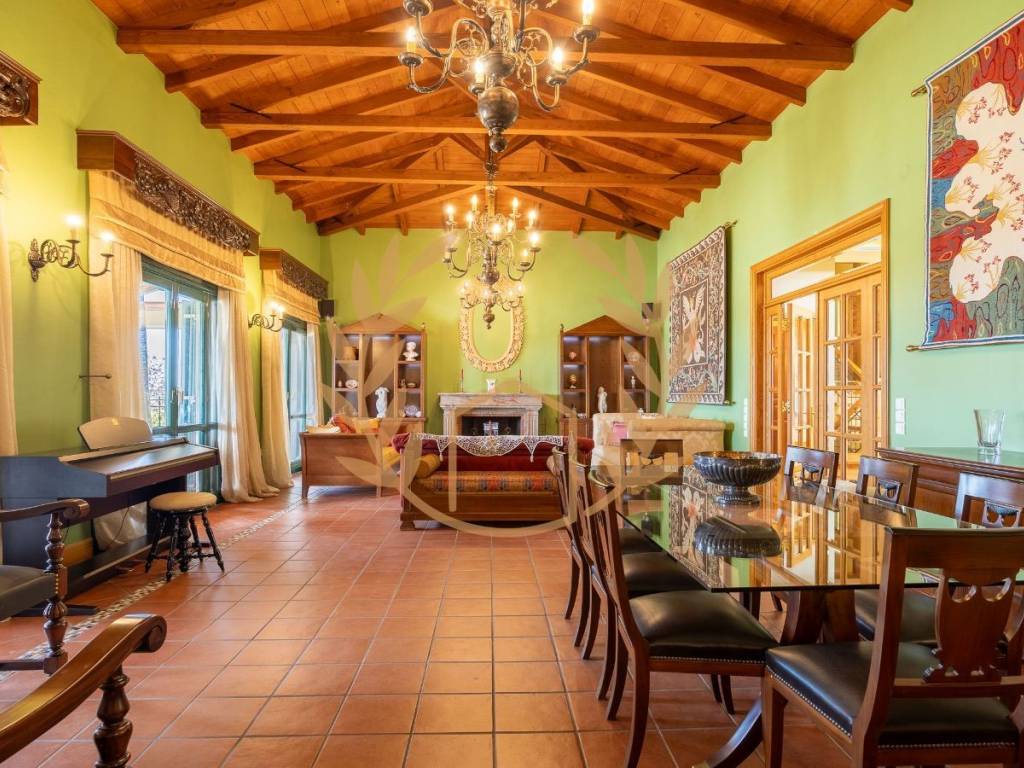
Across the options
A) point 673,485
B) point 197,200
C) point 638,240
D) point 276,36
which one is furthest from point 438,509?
point 638,240

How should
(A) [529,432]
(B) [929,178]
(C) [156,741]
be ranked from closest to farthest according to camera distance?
(C) [156,741]
(B) [929,178]
(A) [529,432]

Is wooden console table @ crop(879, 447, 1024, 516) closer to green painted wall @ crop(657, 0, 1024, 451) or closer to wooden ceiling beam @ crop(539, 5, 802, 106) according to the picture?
green painted wall @ crop(657, 0, 1024, 451)

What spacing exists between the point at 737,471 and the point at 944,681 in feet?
3.70

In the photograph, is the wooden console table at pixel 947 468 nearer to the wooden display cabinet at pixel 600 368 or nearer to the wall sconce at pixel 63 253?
the wall sconce at pixel 63 253

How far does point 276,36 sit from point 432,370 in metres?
5.47

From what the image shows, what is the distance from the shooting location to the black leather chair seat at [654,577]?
7.23 ft

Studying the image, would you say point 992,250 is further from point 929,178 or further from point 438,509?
point 438,509

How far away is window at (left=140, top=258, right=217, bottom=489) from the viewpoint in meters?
4.69

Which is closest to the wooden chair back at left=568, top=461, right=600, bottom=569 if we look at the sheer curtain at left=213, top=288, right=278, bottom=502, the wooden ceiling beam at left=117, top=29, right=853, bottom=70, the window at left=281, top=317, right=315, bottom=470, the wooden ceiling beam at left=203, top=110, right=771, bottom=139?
the wooden ceiling beam at left=117, top=29, right=853, bottom=70

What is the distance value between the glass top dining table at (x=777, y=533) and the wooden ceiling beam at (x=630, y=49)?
3.28 meters

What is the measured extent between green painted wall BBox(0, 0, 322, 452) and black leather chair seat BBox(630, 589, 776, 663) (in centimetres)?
358

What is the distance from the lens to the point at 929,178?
11.2 feet

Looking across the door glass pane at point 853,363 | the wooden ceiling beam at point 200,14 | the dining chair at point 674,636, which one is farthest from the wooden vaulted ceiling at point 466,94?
the dining chair at point 674,636

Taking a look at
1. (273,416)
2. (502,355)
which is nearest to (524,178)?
(502,355)
